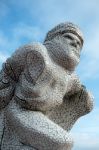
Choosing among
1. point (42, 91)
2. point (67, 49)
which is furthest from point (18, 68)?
point (67, 49)

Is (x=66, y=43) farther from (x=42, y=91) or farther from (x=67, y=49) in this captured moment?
(x=42, y=91)

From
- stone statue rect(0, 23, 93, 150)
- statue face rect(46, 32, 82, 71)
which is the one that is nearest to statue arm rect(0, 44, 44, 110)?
stone statue rect(0, 23, 93, 150)

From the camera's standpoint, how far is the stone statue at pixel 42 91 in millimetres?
4160

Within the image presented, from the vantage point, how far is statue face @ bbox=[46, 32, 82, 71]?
4.53 meters

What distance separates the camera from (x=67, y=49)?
4531mm

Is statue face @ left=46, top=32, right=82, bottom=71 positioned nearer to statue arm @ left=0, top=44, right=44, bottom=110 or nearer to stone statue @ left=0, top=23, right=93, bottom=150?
stone statue @ left=0, top=23, right=93, bottom=150

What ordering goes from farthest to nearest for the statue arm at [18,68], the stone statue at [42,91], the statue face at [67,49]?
1. the statue face at [67,49]
2. the statue arm at [18,68]
3. the stone statue at [42,91]

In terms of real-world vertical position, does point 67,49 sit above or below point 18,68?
above

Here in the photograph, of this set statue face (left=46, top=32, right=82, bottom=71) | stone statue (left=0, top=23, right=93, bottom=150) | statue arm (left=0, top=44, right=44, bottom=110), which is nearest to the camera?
stone statue (left=0, top=23, right=93, bottom=150)

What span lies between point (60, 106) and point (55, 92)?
0.43 meters

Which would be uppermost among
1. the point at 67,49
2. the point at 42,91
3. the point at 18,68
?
the point at 67,49

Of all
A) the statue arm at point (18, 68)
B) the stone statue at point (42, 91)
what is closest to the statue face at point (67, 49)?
the stone statue at point (42, 91)

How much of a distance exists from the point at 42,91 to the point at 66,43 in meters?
0.64

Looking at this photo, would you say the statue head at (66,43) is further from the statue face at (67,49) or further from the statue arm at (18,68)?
the statue arm at (18,68)
